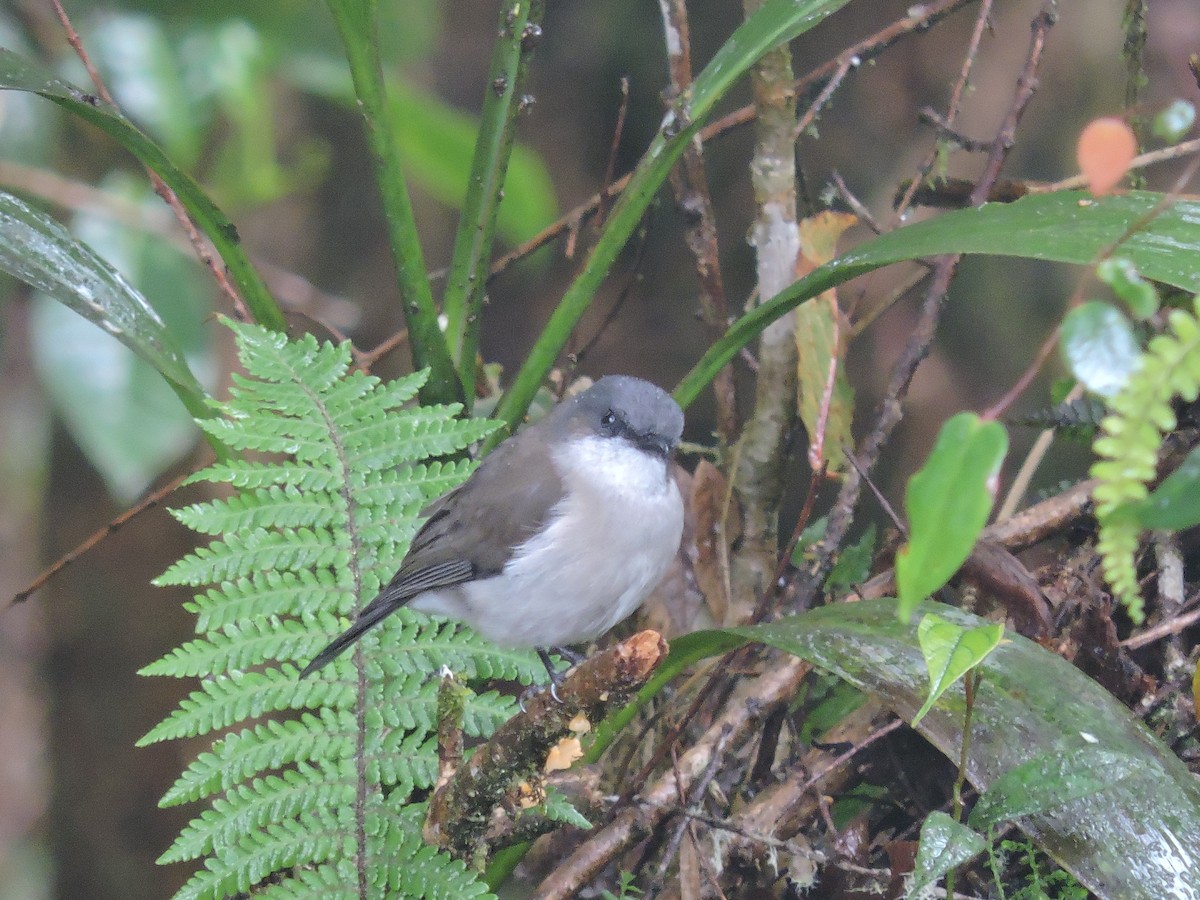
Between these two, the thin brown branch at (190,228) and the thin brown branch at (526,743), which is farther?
the thin brown branch at (190,228)

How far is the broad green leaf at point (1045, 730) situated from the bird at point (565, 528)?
1.63 ft

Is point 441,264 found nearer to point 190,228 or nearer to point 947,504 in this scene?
point 190,228

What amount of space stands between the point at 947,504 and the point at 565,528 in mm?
1475

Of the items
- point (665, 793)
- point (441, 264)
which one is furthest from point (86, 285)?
point (441, 264)

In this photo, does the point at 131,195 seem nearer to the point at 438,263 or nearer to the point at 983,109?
the point at 438,263

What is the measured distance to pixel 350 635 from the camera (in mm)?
1682

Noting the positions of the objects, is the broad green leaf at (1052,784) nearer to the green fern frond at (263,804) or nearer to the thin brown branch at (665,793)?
the thin brown branch at (665,793)

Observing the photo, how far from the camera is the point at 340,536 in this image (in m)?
1.76

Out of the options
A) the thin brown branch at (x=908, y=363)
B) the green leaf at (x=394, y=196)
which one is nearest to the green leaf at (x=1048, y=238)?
the thin brown branch at (x=908, y=363)

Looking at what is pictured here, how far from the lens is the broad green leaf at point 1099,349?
0.68m

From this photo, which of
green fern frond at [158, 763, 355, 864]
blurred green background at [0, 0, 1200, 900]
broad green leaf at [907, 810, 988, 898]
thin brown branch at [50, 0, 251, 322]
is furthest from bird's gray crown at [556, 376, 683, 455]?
blurred green background at [0, 0, 1200, 900]

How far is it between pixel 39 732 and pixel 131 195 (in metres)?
2.46

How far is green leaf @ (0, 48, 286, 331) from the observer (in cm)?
173

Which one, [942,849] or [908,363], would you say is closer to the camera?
[942,849]
